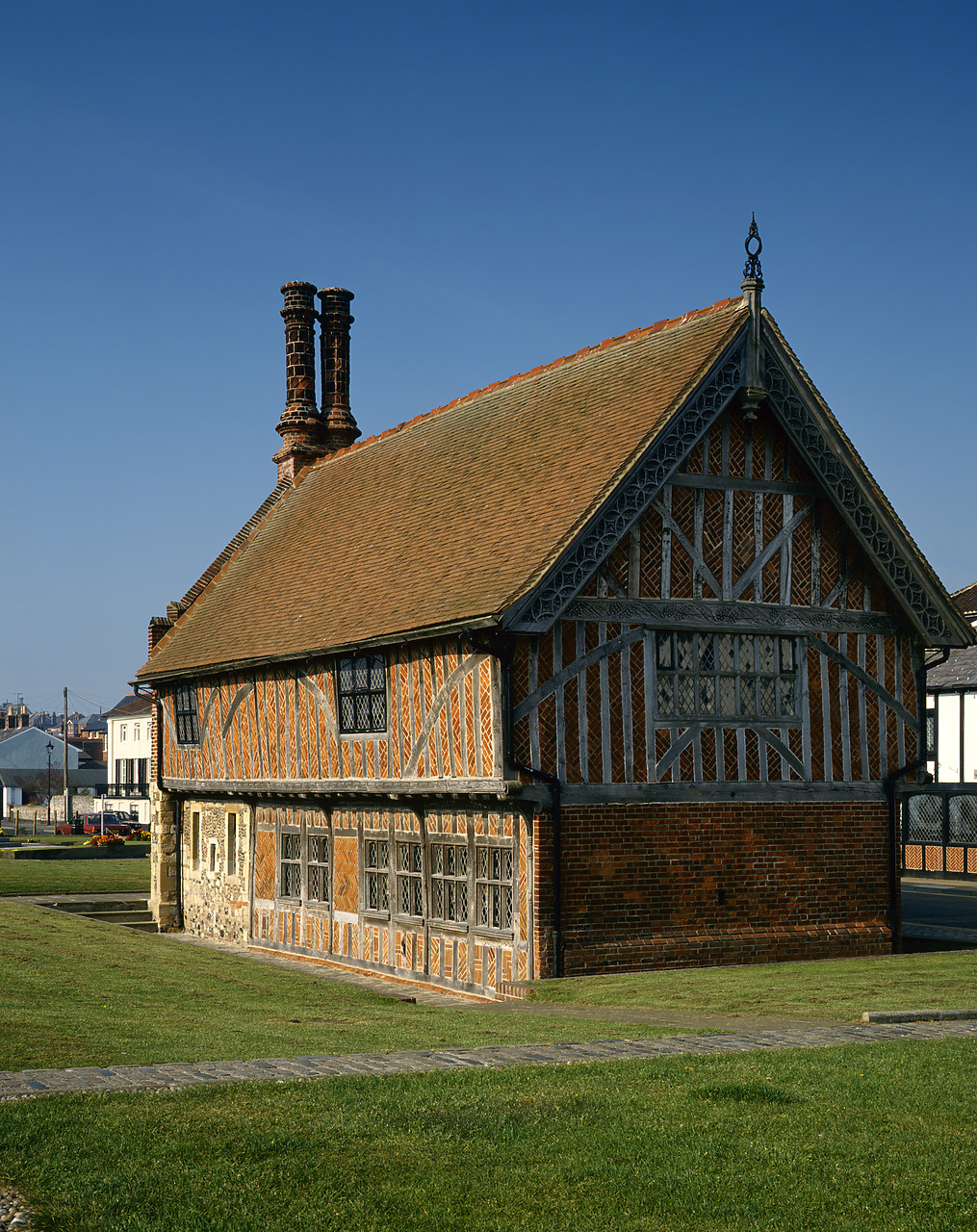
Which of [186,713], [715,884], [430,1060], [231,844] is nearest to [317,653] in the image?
[715,884]

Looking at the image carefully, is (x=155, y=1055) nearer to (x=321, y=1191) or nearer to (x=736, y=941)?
(x=321, y=1191)

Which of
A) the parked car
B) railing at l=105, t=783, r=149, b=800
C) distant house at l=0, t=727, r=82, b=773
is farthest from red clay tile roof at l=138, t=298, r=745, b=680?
distant house at l=0, t=727, r=82, b=773

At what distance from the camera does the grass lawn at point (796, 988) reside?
1413 cm

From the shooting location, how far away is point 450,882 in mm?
19375

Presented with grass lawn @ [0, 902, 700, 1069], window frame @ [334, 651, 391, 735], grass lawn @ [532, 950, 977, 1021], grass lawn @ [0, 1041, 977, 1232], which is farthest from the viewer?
window frame @ [334, 651, 391, 735]

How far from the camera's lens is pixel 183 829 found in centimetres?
2897

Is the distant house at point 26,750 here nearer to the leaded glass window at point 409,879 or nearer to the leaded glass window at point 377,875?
the leaded glass window at point 377,875

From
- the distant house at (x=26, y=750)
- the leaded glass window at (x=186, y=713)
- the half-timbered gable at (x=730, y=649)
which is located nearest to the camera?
the half-timbered gable at (x=730, y=649)

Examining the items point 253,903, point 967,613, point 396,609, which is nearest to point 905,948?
point 396,609

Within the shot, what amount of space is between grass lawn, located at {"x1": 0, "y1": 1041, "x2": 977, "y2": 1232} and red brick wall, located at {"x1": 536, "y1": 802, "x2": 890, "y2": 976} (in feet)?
25.8

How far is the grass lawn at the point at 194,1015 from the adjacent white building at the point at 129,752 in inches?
2763

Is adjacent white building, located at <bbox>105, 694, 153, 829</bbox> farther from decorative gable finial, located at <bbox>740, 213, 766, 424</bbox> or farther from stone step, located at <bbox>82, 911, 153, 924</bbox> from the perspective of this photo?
decorative gable finial, located at <bbox>740, 213, 766, 424</bbox>

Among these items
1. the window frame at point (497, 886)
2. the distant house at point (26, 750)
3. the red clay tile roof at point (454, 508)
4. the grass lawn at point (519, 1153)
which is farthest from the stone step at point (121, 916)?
the distant house at point (26, 750)

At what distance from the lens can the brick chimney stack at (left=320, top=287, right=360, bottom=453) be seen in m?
32.2
